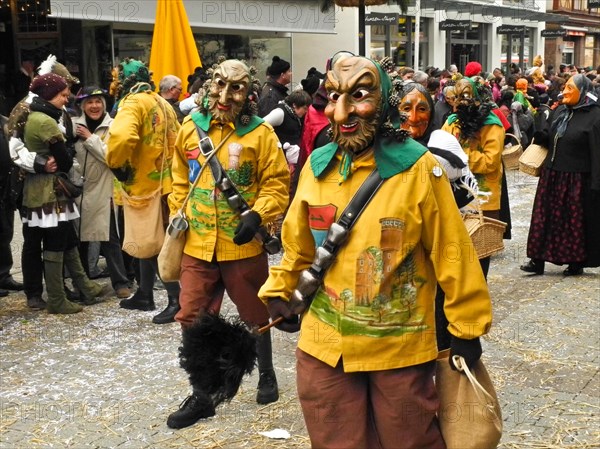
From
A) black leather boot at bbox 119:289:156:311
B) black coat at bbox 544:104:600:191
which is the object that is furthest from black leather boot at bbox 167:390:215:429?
black coat at bbox 544:104:600:191

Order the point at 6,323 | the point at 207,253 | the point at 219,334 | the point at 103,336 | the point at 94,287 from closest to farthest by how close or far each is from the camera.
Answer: the point at 219,334
the point at 207,253
the point at 103,336
the point at 6,323
the point at 94,287

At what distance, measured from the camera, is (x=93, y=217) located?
7.61 m

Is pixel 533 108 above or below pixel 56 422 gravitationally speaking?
above

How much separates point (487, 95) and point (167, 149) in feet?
8.93

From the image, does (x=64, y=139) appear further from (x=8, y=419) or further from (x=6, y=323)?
(x=8, y=419)

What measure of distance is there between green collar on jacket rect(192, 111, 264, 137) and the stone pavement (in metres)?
1.62

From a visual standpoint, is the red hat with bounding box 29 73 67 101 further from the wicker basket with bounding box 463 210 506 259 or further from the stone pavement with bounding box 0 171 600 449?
the wicker basket with bounding box 463 210 506 259

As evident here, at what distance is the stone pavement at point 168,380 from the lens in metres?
4.62

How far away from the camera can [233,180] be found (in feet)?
15.8

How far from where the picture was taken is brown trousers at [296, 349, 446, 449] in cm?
307

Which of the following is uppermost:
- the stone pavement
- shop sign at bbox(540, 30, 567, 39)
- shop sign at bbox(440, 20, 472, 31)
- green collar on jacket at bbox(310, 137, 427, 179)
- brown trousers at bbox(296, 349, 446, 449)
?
shop sign at bbox(540, 30, 567, 39)

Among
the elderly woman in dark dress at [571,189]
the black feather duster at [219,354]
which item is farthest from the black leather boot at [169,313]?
the elderly woman in dark dress at [571,189]

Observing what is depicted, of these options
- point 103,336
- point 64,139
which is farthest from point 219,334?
point 64,139

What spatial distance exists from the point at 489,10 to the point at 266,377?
28.5 m
